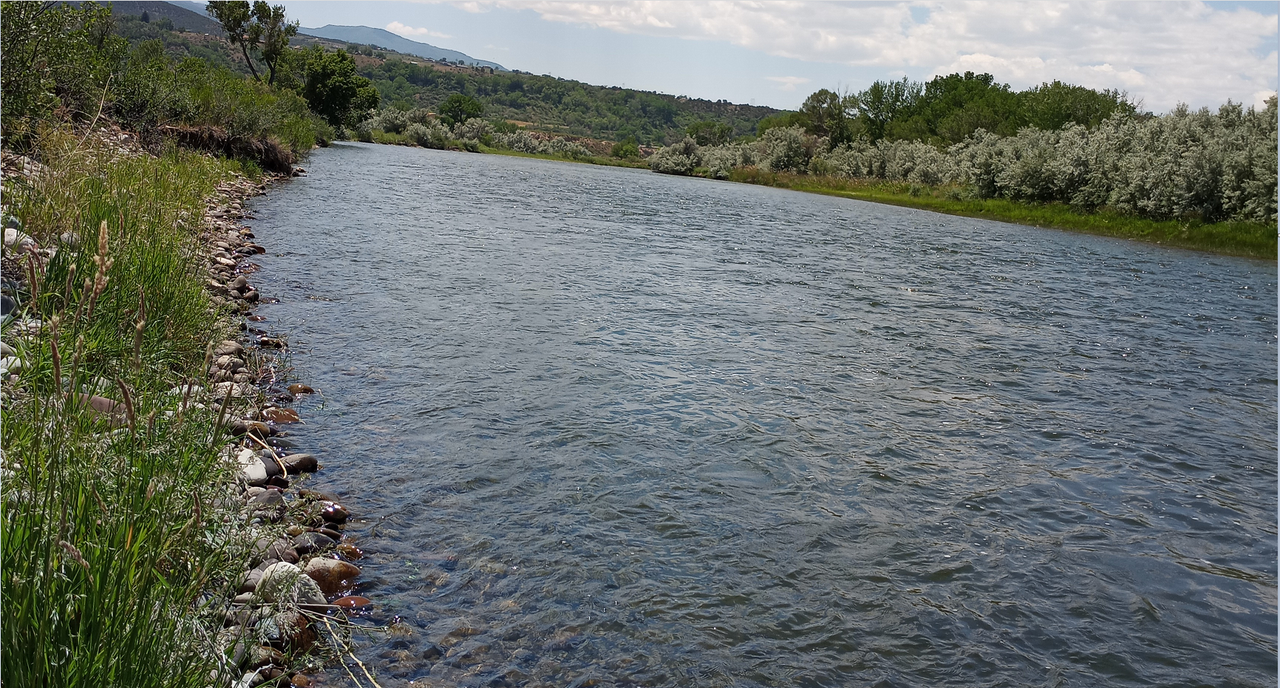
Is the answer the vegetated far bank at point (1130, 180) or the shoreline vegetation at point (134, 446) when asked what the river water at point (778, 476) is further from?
the vegetated far bank at point (1130, 180)

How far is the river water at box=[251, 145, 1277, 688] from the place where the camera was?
505 cm

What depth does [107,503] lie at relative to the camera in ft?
11.4

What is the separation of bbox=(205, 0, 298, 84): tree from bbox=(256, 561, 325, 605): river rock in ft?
227

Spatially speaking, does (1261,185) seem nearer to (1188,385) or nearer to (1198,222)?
(1198,222)

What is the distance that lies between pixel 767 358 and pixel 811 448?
3496 millimetres

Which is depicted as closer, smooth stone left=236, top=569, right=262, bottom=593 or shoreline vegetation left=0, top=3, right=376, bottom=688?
shoreline vegetation left=0, top=3, right=376, bottom=688

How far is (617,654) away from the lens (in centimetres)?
477

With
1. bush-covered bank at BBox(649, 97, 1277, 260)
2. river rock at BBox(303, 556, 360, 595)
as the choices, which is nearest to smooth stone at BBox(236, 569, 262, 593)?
river rock at BBox(303, 556, 360, 595)

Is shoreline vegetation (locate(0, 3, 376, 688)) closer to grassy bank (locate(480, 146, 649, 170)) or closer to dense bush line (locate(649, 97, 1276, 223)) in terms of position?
dense bush line (locate(649, 97, 1276, 223))

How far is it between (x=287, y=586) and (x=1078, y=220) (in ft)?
129

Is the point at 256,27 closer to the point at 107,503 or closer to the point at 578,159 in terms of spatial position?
the point at 578,159

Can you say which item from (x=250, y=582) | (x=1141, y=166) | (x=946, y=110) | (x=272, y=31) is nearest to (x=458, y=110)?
(x=272, y=31)

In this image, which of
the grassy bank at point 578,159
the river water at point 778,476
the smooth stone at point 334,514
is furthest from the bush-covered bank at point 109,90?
the grassy bank at point 578,159

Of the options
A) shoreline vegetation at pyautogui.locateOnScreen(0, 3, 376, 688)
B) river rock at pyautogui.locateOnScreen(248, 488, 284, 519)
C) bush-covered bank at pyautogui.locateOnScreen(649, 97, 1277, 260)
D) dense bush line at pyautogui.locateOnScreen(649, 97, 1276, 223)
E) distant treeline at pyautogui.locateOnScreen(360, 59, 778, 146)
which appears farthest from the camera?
distant treeline at pyautogui.locateOnScreen(360, 59, 778, 146)
